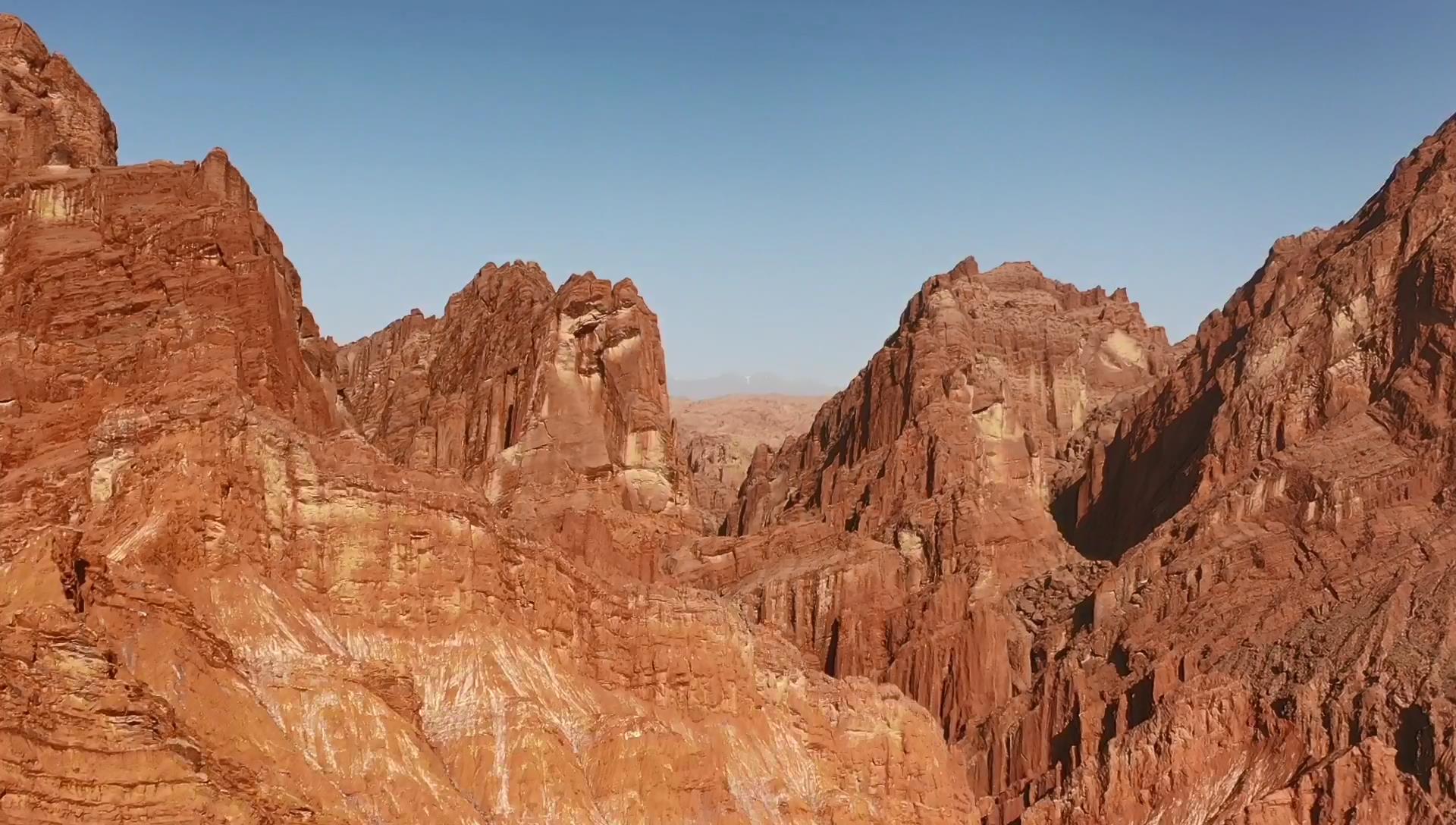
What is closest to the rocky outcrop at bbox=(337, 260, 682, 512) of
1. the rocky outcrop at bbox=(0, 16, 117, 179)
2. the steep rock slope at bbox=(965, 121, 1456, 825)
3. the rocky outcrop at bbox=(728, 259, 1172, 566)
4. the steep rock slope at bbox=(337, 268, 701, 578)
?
the steep rock slope at bbox=(337, 268, 701, 578)

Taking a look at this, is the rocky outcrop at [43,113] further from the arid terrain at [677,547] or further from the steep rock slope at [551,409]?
the steep rock slope at [551,409]

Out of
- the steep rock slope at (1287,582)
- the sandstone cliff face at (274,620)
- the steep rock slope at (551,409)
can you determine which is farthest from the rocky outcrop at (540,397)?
the steep rock slope at (1287,582)

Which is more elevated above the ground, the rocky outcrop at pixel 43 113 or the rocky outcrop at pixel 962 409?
the rocky outcrop at pixel 43 113

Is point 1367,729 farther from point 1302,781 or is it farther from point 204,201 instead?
point 204,201

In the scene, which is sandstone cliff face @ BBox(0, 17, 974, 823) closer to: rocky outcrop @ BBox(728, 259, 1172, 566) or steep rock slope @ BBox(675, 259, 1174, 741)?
steep rock slope @ BBox(675, 259, 1174, 741)

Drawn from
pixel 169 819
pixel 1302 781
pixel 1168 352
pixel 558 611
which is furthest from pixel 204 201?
pixel 1168 352

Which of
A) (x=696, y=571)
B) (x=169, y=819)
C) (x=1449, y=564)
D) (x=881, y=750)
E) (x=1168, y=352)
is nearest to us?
(x=169, y=819)
